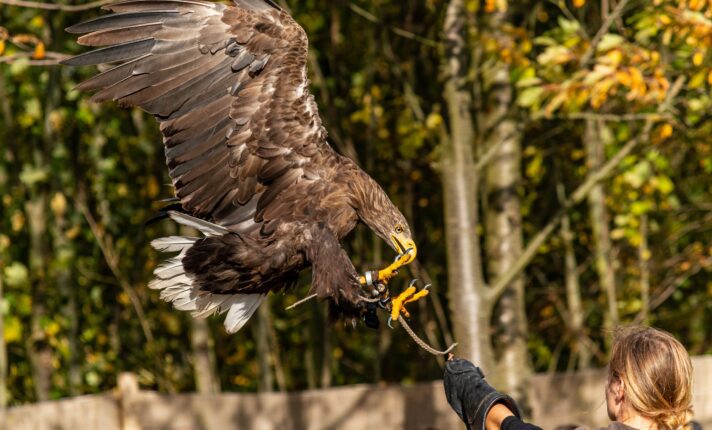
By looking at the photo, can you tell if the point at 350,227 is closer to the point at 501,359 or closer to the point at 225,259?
the point at 225,259

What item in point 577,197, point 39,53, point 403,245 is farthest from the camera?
point 577,197

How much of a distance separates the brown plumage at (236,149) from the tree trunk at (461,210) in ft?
6.15

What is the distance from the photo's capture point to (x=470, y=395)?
294cm

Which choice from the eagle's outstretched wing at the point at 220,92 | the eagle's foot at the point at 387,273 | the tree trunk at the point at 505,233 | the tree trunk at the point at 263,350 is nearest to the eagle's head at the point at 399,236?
the eagle's foot at the point at 387,273

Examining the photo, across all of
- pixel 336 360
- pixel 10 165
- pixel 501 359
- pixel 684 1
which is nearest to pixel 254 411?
pixel 501 359

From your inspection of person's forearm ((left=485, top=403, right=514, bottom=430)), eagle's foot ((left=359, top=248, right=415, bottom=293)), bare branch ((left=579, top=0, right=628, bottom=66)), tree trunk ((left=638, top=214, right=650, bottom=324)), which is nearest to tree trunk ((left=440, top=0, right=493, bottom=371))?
bare branch ((left=579, top=0, right=628, bottom=66))

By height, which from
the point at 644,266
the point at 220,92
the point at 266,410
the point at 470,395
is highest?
the point at 220,92

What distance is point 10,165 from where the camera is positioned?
435 inches

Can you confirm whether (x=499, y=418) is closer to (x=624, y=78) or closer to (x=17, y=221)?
(x=624, y=78)

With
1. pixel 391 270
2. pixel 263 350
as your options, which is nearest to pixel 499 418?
pixel 391 270

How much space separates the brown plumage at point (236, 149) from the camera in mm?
4910

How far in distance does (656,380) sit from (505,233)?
5.28 metres

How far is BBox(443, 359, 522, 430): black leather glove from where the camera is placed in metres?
2.86

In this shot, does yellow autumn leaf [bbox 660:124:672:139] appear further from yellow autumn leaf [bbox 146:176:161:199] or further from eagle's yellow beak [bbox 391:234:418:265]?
yellow autumn leaf [bbox 146:176:161:199]
